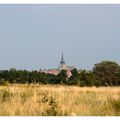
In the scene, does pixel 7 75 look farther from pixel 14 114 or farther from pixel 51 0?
pixel 14 114

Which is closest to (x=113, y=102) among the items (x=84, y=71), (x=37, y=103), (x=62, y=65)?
(x=37, y=103)

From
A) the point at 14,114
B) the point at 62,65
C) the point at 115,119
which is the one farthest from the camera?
the point at 62,65

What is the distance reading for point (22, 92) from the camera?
32.9ft

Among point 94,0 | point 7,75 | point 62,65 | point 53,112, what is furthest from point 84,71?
point 53,112

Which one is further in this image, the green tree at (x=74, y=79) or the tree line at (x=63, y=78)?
the tree line at (x=63, y=78)

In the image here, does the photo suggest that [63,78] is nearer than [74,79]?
No

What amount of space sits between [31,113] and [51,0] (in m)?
2.90

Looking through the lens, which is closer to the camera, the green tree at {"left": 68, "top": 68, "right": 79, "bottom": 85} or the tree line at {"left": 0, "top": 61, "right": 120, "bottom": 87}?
the green tree at {"left": 68, "top": 68, "right": 79, "bottom": 85}

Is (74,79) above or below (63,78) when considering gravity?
below

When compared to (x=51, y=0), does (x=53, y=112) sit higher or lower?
lower

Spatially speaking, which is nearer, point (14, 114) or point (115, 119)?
point (115, 119)

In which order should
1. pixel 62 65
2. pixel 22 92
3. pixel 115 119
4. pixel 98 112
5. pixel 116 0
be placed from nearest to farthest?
pixel 115 119 < pixel 98 112 < pixel 116 0 < pixel 22 92 < pixel 62 65

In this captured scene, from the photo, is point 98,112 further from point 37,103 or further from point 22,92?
point 22,92

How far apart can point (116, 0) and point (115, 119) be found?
3338 millimetres
